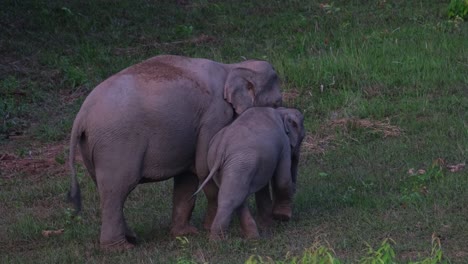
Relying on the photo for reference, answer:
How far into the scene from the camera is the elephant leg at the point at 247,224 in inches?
345

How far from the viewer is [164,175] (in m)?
8.92

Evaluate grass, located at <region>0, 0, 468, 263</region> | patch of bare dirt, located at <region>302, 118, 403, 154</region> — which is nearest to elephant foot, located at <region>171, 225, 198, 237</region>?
grass, located at <region>0, 0, 468, 263</region>

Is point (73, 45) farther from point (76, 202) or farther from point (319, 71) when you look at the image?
point (76, 202)

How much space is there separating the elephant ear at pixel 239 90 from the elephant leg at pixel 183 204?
747mm

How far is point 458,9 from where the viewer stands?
53.3 feet

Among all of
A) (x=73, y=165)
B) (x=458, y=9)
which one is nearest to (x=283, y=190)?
(x=73, y=165)

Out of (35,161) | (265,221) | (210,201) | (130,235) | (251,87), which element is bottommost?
(35,161)

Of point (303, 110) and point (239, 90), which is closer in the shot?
point (239, 90)

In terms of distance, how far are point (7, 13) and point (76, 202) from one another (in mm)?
8289

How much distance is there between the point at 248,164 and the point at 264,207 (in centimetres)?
77

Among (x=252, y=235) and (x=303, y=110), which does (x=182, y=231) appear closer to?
(x=252, y=235)

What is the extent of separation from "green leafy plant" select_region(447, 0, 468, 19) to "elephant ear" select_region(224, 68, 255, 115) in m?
7.69

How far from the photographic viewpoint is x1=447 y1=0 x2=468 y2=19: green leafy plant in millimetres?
16172

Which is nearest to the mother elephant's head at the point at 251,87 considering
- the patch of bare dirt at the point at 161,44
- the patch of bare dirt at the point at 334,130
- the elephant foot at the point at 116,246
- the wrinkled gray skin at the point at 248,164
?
the wrinkled gray skin at the point at 248,164
